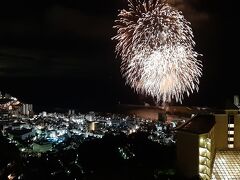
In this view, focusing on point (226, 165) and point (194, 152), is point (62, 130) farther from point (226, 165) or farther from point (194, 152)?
point (194, 152)

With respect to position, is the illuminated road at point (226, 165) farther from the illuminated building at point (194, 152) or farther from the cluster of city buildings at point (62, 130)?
the cluster of city buildings at point (62, 130)

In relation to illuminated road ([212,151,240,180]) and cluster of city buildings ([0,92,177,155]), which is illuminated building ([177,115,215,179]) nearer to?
illuminated road ([212,151,240,180])

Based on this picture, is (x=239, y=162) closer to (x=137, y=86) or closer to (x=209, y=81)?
(x=137, y=86)

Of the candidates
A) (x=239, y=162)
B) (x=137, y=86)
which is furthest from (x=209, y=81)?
(x=239, y=162)

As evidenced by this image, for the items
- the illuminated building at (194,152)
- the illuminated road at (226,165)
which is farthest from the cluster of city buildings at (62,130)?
the illuminated building at (194,152)

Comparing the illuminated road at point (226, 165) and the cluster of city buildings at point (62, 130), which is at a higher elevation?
the illuminated road at point (226, 165)

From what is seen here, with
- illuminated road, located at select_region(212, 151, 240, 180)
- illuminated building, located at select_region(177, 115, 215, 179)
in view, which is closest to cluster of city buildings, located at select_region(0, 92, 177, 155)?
illuminated road, located at select_region(212, 151, 240, 180)

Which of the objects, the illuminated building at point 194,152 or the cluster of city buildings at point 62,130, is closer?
the illuminated building at point 194,152
